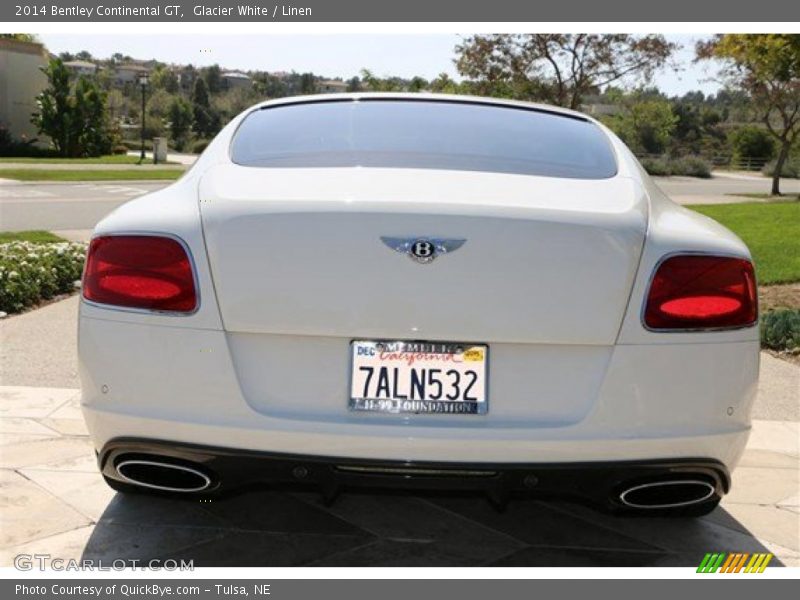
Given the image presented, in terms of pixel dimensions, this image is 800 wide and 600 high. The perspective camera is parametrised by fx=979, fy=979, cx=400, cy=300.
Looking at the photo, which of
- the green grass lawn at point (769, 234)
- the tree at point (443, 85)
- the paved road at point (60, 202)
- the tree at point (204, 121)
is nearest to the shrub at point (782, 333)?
the green grass lawn at point (769, 234)

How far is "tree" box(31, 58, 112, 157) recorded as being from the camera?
42312 millimetres

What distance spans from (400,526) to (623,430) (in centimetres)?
117

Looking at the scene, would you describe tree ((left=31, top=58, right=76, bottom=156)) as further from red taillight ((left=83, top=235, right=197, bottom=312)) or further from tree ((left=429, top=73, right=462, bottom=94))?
red taillight ((left=83, top=235, right=197, bottom=312))

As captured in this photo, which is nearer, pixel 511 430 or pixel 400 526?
pixel 511 430

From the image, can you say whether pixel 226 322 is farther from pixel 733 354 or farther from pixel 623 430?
pixel 733 354

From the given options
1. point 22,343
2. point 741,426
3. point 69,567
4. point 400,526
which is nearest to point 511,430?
point 741,426

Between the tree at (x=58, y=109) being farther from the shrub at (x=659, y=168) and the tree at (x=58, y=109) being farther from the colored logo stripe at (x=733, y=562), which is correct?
the colored logo stripe at (x=733, y=562)

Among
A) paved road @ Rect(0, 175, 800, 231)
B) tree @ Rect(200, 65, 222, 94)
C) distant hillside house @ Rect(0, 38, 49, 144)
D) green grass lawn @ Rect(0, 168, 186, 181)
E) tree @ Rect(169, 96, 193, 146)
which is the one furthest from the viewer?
tree @ Rect(200, 65, 222, 94)

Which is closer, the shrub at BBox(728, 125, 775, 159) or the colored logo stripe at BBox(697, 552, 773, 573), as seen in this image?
the colored logo stripe at BBox(697, 552, 773, 573)

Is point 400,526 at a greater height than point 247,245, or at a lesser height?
→ lesser

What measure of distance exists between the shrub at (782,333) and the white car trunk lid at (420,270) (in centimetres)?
505

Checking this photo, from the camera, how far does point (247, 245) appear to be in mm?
2828

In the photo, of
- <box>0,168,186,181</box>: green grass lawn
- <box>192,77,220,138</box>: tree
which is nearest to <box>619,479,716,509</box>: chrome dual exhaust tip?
<box>0,168,186,181</box>: green grass lawn

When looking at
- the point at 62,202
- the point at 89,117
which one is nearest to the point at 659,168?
the point at 89,117
